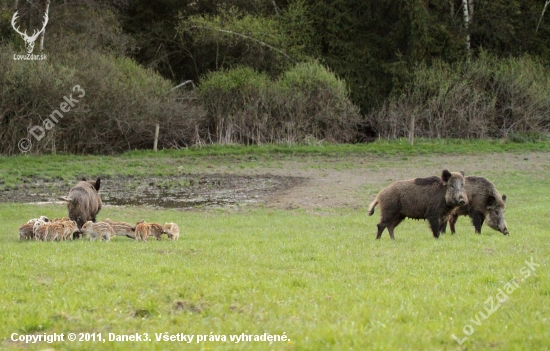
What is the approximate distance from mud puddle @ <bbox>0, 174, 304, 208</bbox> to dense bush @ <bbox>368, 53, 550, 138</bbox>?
16.7 metres

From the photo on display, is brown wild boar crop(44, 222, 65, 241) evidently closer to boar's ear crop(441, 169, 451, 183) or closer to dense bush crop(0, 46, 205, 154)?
boar's ear crop(441, 169, 451, 183)

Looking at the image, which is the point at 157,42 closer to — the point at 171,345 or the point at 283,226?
the point at 283,226

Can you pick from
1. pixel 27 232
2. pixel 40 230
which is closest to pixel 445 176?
pixel 40 230

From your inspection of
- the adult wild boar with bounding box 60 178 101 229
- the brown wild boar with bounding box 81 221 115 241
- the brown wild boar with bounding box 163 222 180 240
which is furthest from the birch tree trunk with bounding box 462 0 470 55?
the brown wild boar with bounding box 81 221 115 241

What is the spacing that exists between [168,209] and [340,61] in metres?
30.5

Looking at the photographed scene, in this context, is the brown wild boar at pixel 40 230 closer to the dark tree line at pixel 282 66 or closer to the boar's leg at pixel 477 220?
the boar's leg at pixel 477 220

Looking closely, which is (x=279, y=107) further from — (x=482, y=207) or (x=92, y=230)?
(x=92, y=230)

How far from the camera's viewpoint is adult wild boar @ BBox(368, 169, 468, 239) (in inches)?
612

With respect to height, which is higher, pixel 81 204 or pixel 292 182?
pixel 81 204

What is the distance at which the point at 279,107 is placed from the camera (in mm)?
44562

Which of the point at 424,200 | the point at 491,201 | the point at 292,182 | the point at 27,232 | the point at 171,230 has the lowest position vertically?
the point at 292,182

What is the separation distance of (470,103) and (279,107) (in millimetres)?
12148

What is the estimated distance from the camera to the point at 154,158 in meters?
38.2

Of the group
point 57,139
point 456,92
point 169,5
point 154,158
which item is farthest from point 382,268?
point 169,5
